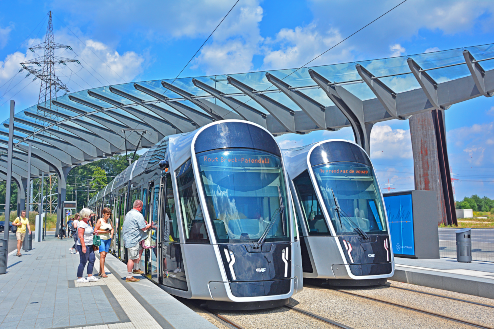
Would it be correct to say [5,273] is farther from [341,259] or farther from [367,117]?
[367,117]

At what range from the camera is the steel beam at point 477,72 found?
12391mm

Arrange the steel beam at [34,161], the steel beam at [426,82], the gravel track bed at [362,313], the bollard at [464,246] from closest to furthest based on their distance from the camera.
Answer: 1. the gravel track bed at [362,313]
2. the bollard at [464,246]
3. the steel beam at [426,82]
4. the steel beam at [34,161]

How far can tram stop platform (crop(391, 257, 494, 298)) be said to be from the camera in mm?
9320

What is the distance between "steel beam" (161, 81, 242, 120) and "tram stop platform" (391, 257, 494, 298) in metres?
11.2

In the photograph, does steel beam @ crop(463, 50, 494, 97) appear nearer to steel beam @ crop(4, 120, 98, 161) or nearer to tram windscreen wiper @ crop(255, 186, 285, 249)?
tram windscreen wiper @ crop(255, 186, 285, 249)

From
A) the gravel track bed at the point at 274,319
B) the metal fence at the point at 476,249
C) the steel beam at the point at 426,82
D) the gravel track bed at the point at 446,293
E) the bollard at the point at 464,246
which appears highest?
the steel beam at the point at 426,82

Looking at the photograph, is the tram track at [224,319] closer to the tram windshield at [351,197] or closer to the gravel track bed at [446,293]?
the tram windshield at [351,197]

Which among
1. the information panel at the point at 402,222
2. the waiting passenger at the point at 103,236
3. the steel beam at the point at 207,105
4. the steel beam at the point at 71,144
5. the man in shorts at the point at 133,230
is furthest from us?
the steel beam at the point at 71,144

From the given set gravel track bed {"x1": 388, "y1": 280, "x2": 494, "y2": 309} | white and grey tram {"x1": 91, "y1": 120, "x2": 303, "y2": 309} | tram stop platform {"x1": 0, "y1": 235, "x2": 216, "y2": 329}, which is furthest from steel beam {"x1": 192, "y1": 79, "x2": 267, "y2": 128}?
gravel track bed {"x1": 388, "y1": 280, "x2": 494, "y2": 309}

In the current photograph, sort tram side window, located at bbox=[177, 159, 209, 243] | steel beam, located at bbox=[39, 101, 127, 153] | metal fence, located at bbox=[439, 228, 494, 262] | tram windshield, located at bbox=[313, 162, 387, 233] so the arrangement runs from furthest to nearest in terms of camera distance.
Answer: steel beam, located at bbox=[39, 101, 127, 153] < metal fence, located at bbox=[439, 228, 494, 262] < tram windshield, located at bbox=[313, 162, 387, 233] < tram side window, located at bbox=[177, 159, 209, 243]

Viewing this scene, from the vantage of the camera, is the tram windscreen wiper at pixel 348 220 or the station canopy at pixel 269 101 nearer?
the tram windscreen wiper at pixel 348 220

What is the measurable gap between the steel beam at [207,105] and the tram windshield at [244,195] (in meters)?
12.6

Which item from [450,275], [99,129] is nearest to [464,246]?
[450,275]

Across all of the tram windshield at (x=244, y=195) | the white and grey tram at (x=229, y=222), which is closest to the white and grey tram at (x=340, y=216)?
the white and grey tram at (x=229, y=222)
